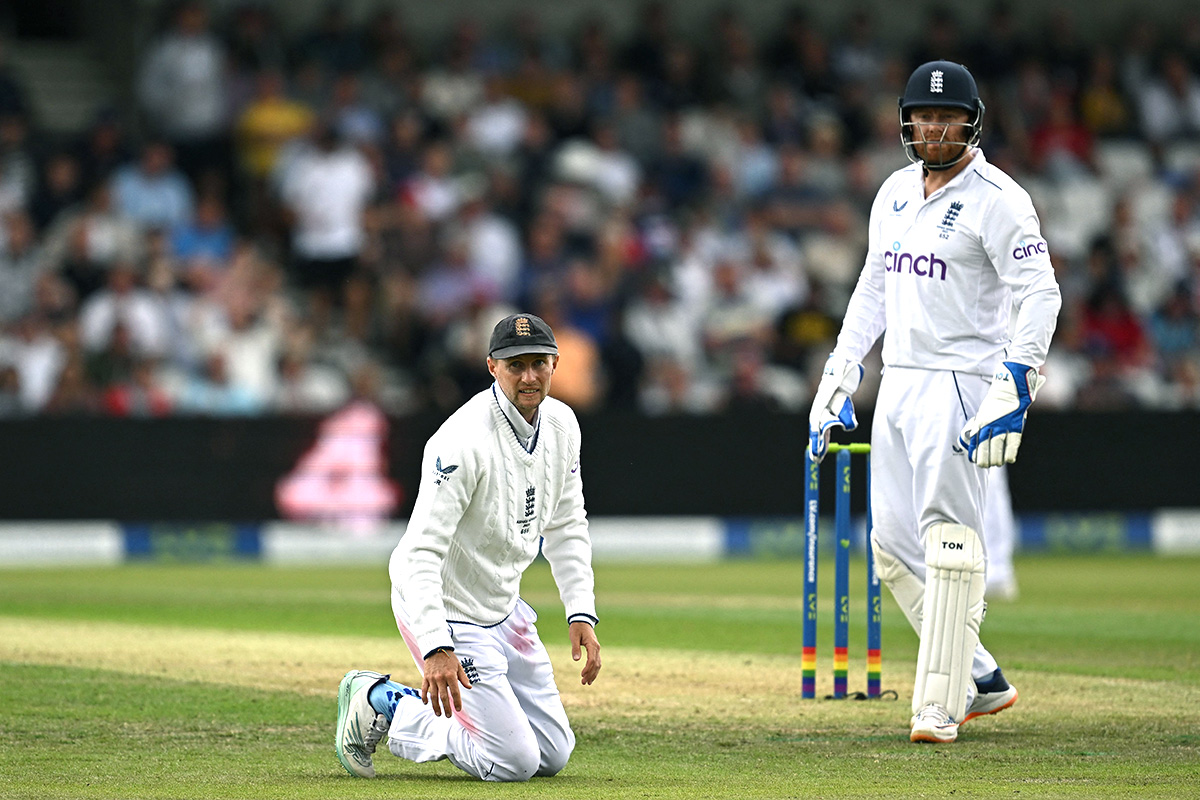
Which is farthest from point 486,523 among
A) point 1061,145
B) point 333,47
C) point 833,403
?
point 1061,145

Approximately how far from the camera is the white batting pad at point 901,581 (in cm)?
572

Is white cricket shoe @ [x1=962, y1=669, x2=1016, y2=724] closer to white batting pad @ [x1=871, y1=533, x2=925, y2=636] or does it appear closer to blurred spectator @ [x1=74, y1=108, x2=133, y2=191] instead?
white batting pad @ [x1=871, y1=533, x2=925, y2=636]

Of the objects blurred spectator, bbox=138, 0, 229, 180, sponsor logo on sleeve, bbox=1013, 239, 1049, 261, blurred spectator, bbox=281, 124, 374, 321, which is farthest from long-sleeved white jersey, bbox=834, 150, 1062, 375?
blurred spectator, bbox=138, 0, 229, 180

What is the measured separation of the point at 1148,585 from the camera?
36.8 ft

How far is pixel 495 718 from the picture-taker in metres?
4.83

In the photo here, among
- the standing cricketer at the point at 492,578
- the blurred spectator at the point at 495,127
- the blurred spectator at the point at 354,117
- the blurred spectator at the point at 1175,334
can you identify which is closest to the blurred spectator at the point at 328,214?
the blurred spectator at the point at 354,117

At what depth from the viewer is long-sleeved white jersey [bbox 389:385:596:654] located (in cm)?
471

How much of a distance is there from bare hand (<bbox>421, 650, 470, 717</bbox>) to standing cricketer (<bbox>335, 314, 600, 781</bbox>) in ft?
0.34

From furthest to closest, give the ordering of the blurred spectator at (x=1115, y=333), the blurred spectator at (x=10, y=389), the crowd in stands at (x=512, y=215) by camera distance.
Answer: the blurred spectator at (x=1115, y=333)
the crowd in stands at (x=512, y=215)
the blurred spectator at (x=10, y=389)

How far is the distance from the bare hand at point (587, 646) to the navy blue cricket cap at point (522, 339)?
728mm

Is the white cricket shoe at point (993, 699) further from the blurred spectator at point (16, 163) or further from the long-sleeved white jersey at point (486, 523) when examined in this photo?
the blurred spectator at point (16, 163)

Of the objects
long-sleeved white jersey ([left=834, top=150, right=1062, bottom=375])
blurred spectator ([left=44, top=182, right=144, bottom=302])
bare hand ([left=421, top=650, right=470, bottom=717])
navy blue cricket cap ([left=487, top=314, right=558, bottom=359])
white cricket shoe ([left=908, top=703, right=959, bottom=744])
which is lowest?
white cricket shoe ([left=908, top=703, right=959, bottom=744])

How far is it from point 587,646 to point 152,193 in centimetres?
975

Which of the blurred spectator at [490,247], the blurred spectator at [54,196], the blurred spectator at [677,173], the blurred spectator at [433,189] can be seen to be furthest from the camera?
the blurred spectator at [677,173]
